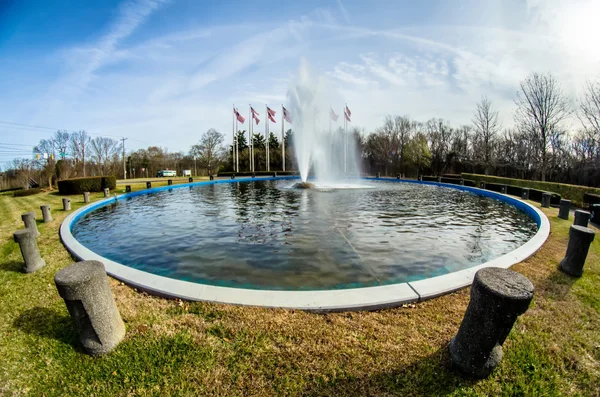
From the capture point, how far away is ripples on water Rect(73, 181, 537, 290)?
19.1 feet

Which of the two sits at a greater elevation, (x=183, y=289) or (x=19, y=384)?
(x=183, y=289)

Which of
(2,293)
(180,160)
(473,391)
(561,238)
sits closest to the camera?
(473,391)

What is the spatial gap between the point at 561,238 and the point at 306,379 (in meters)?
8.65

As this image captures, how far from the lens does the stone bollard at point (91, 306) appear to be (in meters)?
3.12

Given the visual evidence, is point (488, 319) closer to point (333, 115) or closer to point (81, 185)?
point (81, 185)

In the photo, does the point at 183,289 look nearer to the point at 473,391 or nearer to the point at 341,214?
the point at 473,391

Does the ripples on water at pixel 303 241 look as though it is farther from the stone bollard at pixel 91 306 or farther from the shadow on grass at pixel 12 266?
the stone bollard at pixel 91 306

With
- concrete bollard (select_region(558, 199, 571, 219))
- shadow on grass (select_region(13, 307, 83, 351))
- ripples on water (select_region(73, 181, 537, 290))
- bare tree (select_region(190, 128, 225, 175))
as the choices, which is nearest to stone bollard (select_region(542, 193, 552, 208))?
ripples on water (select_region(73, 181, 537, 290))

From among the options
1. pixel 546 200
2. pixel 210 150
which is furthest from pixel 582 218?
pixel 210 150

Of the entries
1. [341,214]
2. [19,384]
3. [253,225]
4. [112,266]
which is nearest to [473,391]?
[19,384]

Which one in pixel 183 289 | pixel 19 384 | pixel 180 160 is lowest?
pixel 19 384

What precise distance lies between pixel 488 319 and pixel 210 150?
66.0 m

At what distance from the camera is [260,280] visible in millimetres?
5488

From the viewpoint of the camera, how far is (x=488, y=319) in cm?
271
